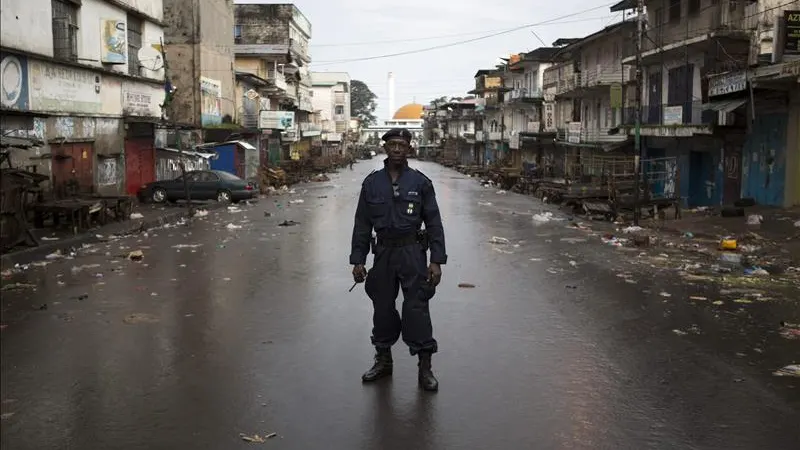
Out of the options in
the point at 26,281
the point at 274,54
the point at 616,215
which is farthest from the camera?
the point at 274,54

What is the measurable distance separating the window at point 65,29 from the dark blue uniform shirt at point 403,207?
17636 millimetres

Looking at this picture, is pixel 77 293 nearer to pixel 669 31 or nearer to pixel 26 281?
pixel 26 281

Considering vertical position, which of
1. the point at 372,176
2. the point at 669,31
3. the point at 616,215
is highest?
the point at 669,31

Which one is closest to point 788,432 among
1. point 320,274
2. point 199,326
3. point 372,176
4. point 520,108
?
point 372,176

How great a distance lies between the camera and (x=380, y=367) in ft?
21.0

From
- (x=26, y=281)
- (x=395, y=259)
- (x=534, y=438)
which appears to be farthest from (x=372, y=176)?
(x=26, y=281)

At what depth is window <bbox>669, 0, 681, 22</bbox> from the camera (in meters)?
30.2

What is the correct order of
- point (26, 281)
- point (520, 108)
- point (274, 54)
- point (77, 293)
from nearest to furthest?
point (77, 293), point (26, 281), point (274, 54), point (520, 108)

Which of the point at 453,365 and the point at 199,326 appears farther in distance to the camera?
the point at 199,326

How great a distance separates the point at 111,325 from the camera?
8.52m

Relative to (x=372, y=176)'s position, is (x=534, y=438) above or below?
below

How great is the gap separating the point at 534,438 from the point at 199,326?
4585 millimetres

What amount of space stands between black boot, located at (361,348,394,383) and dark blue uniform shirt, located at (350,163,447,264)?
0.79 meters

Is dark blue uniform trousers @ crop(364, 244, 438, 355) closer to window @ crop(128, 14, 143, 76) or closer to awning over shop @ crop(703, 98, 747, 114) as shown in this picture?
awning over shop @ crop(703, 98, 747, 114)
